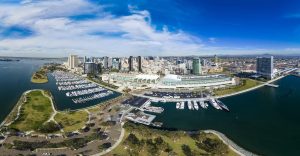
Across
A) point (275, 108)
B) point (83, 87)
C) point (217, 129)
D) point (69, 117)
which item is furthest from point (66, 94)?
point (275, 108)

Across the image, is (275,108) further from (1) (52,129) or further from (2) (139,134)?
(1) (52,129)

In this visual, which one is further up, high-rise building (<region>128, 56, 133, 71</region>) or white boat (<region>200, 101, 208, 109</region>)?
high-rise building (<region>128, 56, 133, 71</region>)

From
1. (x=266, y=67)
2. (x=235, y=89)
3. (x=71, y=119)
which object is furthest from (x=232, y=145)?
(x=266, y=67)

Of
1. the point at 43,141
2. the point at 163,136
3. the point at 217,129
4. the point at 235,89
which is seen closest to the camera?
the point at 43,141

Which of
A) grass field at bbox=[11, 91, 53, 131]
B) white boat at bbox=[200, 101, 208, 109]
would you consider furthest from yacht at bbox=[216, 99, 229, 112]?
grass field at bbox=[11, 91, 53, 131]

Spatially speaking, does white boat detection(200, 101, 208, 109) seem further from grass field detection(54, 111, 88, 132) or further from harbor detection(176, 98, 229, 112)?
grass field detection(54, 111, 88, 132)

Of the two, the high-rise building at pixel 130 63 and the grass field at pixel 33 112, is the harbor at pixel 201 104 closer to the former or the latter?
the grass field at pixel 33 112
